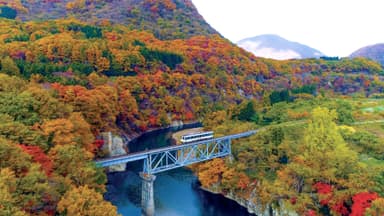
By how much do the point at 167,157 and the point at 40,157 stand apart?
2004cm

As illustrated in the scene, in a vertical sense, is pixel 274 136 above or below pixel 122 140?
above

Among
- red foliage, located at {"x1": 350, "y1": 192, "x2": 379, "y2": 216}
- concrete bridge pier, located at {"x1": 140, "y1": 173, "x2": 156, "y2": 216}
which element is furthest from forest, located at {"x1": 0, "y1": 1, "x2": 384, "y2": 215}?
concrete bridge pier, located at {"x1": 140, "y1": 173, "x2": 156, "y2": 216}

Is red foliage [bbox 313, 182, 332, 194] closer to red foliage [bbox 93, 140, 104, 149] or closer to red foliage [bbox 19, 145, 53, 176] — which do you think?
red foliage [bbox 19, 145, 53, 176]

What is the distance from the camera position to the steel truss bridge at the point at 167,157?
39.5 m

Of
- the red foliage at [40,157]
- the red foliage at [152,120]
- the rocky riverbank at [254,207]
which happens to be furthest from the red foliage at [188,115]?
the red foliage at [40,157]

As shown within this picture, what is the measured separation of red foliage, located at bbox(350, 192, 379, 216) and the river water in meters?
13.0

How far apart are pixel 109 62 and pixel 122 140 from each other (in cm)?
2293

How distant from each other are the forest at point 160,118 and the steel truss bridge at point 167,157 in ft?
5.36

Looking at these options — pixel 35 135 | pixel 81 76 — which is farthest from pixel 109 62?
pixel 35 135

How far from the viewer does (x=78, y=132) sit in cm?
3941

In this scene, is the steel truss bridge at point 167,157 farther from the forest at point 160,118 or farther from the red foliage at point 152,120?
the red foliage at point 152,120

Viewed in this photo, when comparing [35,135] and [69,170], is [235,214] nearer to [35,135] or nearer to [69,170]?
[69,170]

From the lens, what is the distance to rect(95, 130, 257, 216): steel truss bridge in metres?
39.5

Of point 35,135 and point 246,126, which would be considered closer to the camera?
point 35,135
